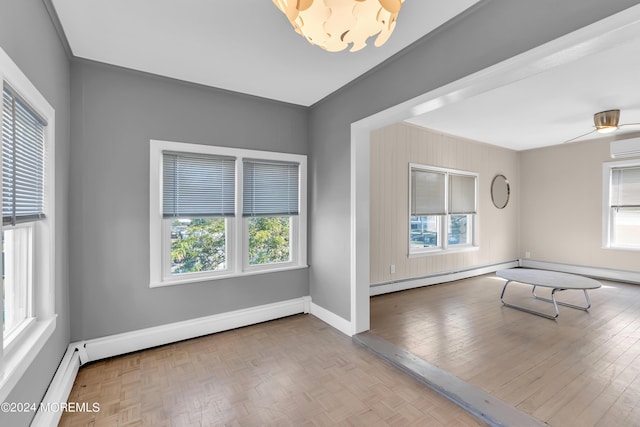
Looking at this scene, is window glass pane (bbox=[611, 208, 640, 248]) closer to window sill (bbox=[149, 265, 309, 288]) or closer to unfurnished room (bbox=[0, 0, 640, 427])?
unfurnished room (bbox=[0, 0, 640, 427])

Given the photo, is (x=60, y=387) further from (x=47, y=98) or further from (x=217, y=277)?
(x=47, y=98)

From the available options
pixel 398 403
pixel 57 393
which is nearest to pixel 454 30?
pixel 398 403

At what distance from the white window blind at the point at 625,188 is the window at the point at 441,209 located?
8.18 ft

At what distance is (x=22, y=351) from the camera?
1515 mm

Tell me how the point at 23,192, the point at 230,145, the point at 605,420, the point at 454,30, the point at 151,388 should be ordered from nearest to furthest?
the point at 23,192, the point at 605,420, the point at 454,30, the point at 151,388, the point at 230,145

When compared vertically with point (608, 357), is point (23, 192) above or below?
above

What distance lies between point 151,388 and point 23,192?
1.67m

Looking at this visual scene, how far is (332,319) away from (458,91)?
2.71 metres

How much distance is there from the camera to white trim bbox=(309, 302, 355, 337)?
3.18m

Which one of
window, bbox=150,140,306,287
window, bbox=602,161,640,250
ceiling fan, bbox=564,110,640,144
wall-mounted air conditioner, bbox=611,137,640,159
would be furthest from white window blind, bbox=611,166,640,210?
window, bbox=150,140,306,287

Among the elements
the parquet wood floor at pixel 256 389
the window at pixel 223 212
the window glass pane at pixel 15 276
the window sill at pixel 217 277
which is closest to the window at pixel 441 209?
the window at pixel 223 212

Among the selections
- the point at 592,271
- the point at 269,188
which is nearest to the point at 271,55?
the point at 269,188

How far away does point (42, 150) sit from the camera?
196 cm

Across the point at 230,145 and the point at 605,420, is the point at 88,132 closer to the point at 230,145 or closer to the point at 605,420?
the point at 230,145
